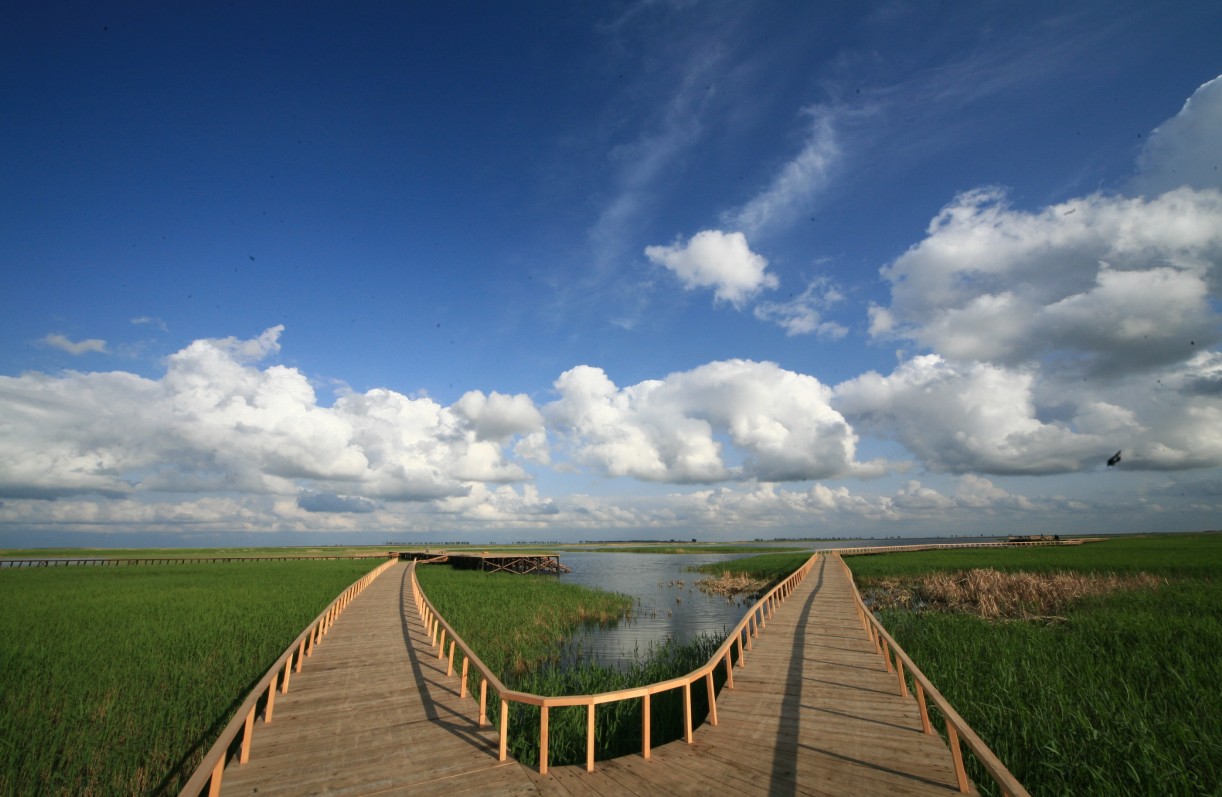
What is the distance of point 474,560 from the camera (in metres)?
64.2

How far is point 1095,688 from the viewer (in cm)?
1175

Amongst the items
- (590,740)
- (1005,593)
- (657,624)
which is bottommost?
(657,624)

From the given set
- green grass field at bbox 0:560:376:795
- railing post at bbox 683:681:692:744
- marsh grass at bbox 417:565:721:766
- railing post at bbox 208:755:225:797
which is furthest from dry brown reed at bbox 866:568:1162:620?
green grass field at bbox 0:560:376:795

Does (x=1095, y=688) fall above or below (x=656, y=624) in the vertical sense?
above

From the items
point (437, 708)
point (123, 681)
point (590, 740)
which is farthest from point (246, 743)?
point (123, 681)

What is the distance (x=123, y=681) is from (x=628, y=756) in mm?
14695

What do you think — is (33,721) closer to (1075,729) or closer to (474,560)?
(1075,729)

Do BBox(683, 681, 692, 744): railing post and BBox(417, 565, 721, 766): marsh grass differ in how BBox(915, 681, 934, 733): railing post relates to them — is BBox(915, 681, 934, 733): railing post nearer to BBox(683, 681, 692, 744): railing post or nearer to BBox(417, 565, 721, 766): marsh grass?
BBox(683, 681, 692, 744): railing post

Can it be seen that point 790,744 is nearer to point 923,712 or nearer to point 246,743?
point 923,712

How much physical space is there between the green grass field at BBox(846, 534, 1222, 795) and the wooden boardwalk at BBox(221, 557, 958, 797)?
6.14 ft

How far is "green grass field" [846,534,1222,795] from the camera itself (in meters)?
8.45

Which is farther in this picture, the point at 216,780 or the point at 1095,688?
the point at 1095,688

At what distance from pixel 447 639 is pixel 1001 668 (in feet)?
49.9

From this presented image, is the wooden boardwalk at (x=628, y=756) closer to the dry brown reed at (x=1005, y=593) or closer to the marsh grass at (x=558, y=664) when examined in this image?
the marsh grass at (x=558, y=664)
